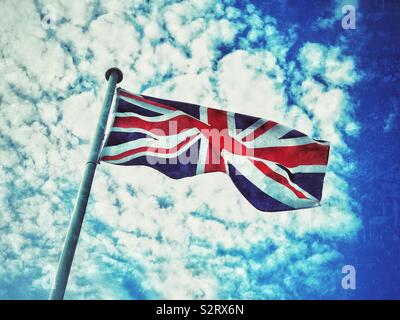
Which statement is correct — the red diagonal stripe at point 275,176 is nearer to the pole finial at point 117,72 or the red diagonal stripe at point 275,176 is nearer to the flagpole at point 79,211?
the flagpole at point 79,211

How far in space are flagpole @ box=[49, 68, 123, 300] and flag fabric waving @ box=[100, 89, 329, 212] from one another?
0.39 m

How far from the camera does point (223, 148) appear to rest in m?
7.16

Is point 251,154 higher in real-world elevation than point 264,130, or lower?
lower

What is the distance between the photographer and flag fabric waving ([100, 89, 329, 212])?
22.0 feet

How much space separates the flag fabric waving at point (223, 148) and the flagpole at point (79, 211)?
1.27ft

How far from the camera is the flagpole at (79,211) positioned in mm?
4724

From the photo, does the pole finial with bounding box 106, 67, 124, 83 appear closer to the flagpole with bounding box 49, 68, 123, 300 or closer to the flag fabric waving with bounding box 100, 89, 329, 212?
the flag fabric waving with bounding box 100, 89, 329, 212

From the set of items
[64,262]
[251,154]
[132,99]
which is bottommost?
[64,262]

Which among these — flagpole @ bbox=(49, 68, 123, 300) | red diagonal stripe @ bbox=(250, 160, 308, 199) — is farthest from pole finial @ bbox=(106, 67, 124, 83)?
red diagonal stripe @ bbox=(250, 160, 308, 199)
